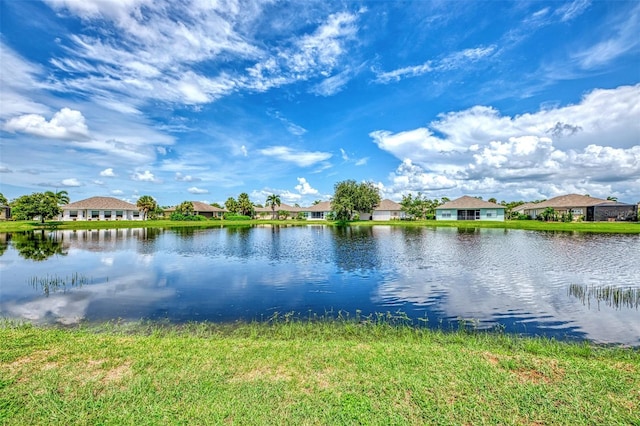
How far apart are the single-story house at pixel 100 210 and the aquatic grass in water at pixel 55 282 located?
66.5 metres

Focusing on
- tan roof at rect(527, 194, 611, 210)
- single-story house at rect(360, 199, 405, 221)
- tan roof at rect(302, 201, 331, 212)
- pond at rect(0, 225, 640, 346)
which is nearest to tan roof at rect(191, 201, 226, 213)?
tan roof at rect(302, 201, 331, 212)

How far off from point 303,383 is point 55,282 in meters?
16.4

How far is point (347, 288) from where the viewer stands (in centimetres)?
1528

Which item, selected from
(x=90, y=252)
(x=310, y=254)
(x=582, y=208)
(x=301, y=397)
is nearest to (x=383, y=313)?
(x=301, y=397)

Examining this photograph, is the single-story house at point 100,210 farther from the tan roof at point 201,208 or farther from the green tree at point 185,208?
the tan roof at point 201,208

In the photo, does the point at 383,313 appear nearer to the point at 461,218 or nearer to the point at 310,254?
the point at 310,254

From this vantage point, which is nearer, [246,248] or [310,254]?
[310,254]

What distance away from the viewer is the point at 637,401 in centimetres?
498

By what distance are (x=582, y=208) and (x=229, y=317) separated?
7960 cm

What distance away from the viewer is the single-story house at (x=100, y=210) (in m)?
72.1

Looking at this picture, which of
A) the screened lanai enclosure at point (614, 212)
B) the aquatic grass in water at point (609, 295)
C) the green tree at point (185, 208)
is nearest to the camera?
the aquatic grass in water at point (609, 295)

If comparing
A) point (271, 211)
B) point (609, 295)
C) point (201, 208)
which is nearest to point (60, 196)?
point (201, 208)

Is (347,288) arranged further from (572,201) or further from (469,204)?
(572,201)

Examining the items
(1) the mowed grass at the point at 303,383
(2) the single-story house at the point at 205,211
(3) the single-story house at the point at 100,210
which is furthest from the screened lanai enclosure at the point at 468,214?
(3) the single-story house at the point at 100,210
